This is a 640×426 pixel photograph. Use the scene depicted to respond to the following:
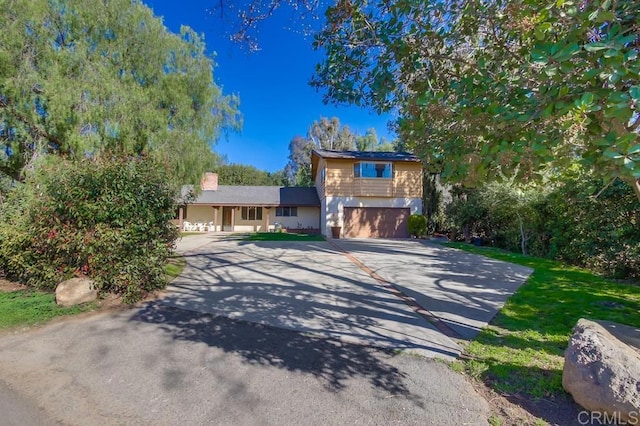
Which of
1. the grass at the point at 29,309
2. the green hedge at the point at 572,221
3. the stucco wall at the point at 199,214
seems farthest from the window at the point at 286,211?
the grass at the point at 29,309

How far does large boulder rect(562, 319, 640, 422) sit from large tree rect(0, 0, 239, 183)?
27.8 ft

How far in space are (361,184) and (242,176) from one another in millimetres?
28308

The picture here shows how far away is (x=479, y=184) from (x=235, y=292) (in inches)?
202

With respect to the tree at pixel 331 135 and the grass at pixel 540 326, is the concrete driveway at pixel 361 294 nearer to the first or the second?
the grass at pixel 540 326

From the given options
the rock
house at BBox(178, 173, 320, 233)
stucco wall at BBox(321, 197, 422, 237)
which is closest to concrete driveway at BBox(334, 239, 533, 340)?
the rock

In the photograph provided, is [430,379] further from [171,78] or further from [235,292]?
[171,78]

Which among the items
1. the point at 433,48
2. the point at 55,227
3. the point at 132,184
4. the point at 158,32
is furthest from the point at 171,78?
the point at 433,48

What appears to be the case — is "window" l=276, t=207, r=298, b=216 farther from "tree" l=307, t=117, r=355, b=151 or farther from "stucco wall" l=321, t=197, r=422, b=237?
"tree" l=307, t=117, r=355, b=151

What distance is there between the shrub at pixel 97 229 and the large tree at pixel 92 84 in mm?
1512

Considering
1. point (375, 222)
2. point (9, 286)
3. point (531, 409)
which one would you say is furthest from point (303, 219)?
point (531, 409)

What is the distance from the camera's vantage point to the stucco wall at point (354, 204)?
787 inches

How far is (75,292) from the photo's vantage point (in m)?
5.48

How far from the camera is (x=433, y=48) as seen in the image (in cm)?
375

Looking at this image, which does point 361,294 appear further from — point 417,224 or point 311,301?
point 417,224
